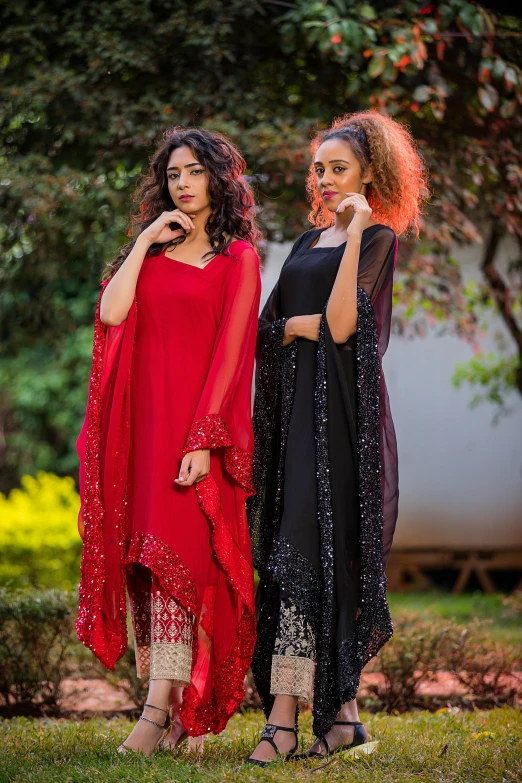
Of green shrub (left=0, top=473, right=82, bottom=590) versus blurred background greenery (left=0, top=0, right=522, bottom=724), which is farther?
green shrub (left=0, top=473, right=82, bottom=590)

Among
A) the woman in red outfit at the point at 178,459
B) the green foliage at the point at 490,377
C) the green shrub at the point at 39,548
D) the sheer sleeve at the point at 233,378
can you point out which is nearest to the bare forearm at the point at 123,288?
the woman in red outfit at the point at 178,459

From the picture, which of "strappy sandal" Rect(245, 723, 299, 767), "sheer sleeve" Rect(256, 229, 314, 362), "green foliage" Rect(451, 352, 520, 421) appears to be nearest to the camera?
"strappy sandal" Rect(245, 723, 299, 767)

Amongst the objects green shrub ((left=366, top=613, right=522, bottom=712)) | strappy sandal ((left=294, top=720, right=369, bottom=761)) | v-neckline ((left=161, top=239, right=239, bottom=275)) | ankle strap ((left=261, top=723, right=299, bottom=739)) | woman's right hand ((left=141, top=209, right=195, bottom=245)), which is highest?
woman's right hand ((left=141, top=209, right=195, bottom=245))

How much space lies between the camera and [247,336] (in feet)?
11.9

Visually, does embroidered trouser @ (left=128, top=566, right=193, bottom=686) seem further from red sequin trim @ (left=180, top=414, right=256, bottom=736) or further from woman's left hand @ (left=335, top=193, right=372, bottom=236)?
woman's left hand @ (left=335, top=193, right=372, bottom=236)

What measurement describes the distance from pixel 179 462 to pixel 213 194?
3.26ft

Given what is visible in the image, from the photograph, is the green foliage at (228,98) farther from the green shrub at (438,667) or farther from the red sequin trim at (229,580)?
the red sequin trim at (229,580)

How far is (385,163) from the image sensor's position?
3805mm

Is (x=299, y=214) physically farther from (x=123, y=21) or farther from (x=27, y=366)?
(x=27, y=366)

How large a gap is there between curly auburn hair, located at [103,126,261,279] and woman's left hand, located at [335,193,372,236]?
1.20 ft

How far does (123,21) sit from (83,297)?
21.0 feet

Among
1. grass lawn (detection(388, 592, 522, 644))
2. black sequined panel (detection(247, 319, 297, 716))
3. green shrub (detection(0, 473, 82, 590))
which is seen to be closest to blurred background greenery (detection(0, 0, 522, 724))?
grass lawn (detection(388, 592, 522, 644))

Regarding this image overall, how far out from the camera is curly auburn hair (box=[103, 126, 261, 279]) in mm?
3717

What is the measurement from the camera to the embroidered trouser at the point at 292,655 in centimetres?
344
